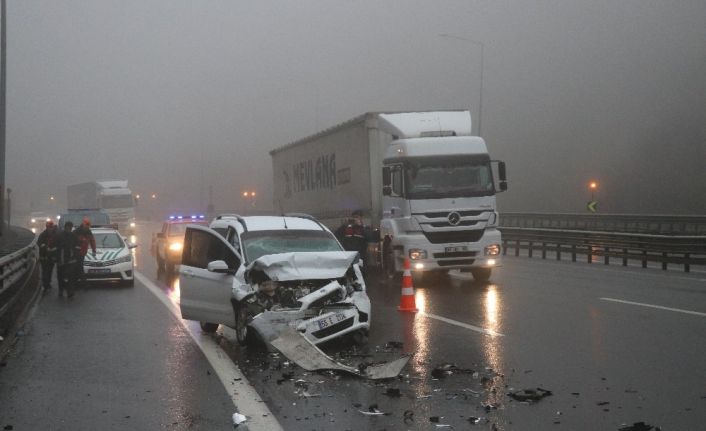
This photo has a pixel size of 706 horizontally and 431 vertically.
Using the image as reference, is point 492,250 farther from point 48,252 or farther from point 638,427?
point 638,427

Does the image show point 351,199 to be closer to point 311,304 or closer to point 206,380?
point 311,304

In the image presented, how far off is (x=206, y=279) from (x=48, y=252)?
9722 mm

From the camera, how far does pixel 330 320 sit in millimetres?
10180

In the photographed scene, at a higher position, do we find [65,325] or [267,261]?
[267,261]

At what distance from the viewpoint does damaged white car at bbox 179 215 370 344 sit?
1020 centimetres

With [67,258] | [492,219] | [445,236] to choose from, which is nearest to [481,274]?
[492,219]

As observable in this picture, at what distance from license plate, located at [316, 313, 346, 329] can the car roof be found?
7.12ft

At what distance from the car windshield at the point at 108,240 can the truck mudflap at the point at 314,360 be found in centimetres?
1346

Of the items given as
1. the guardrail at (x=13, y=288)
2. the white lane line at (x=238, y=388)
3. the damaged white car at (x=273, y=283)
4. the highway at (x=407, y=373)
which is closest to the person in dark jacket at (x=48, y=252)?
the guardrail at (x=13, y=288)

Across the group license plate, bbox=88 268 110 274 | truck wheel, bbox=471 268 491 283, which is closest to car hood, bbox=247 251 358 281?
truck wheel, bbox=471 268 491 283

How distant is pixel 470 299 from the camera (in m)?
16.5

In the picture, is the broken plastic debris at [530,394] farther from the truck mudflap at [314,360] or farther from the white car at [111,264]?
the white car at [111,264]

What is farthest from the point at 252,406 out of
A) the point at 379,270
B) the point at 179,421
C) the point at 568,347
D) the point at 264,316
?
the point at 379,270

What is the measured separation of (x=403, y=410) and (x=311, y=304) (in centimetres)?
324
